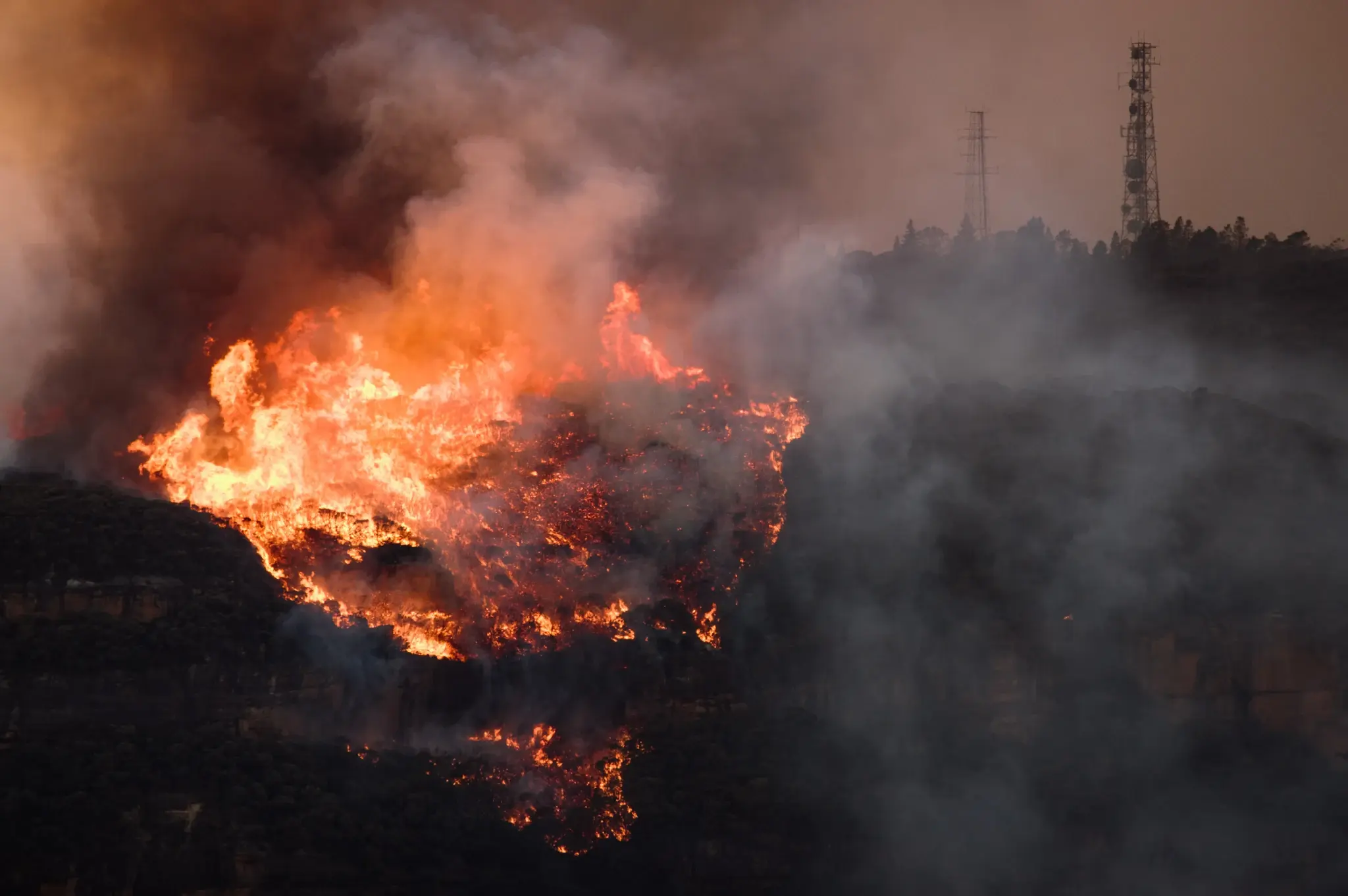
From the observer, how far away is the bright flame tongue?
2317 inches

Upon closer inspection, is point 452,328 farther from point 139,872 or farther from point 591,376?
point 139,872

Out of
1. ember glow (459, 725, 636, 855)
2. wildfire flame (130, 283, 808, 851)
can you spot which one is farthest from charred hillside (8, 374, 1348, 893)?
wildfire flame (130, 283, 808, 851)

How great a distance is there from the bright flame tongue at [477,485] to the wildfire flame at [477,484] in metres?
0.06

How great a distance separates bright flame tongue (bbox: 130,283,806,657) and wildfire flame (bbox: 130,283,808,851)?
59 millimetres

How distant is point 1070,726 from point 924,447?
1229 centimetres

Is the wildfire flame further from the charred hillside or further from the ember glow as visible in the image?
the charred hillside

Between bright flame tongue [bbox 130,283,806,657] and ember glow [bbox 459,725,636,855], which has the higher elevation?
bright flame tongue [bbox 130,283,806,657]

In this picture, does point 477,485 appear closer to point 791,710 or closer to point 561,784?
point 561,784

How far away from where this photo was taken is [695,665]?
5806cm

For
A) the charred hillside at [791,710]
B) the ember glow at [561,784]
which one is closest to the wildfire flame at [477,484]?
the ember glow at [561,784]

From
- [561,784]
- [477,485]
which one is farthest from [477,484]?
[561,784]

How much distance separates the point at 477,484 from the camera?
60.6m

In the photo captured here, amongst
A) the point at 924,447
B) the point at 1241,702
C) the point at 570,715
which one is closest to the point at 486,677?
the point at 570,715

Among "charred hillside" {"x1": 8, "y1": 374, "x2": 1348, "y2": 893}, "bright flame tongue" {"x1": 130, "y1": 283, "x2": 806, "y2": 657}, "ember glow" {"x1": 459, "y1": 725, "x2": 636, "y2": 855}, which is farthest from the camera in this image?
"bright flame tongue" {"x1": 130, "y1": 283, "x2": 806, "y2": 657}
